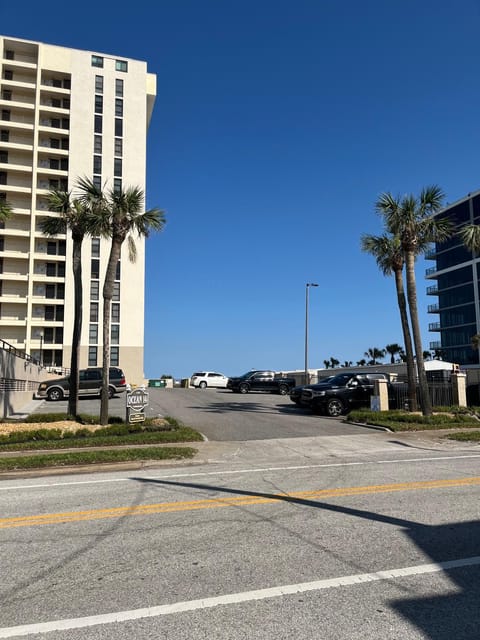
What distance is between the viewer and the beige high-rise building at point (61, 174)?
53031 millimetres

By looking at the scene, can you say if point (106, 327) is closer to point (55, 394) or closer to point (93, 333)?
point (55, 394)

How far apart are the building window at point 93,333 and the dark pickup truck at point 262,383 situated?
2461 cm

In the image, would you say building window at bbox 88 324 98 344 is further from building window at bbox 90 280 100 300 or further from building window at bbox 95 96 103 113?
building window at bbox 95 96 103 113

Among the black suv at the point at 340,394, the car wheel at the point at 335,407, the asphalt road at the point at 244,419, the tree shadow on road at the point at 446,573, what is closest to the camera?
the tree shadow on road at the point at 446,573

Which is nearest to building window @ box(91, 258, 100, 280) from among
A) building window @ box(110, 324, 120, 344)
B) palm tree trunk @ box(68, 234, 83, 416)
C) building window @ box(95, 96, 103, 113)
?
building window @ box(110, 324, 120, 344)

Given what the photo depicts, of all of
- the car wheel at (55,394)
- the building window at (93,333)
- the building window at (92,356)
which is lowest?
the car wheel at (55,394)

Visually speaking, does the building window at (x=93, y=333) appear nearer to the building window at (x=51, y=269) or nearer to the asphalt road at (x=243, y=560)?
the building window at (x=51, y=269)

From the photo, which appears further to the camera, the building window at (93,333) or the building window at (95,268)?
the building window at (95,268)

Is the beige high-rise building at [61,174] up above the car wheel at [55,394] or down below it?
above

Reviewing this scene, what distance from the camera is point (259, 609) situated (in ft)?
11.4

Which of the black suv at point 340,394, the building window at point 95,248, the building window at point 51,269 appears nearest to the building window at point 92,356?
the building window at point 51,269

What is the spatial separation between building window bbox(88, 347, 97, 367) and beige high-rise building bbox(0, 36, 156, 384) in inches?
4.6

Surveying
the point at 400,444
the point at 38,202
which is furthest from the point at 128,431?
the point at 38,202

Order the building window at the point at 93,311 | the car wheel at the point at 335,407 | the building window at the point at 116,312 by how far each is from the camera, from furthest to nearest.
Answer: the building window at the point at 93,311
the building window at the point at 116,312
the car wheel at the point at 335,407
